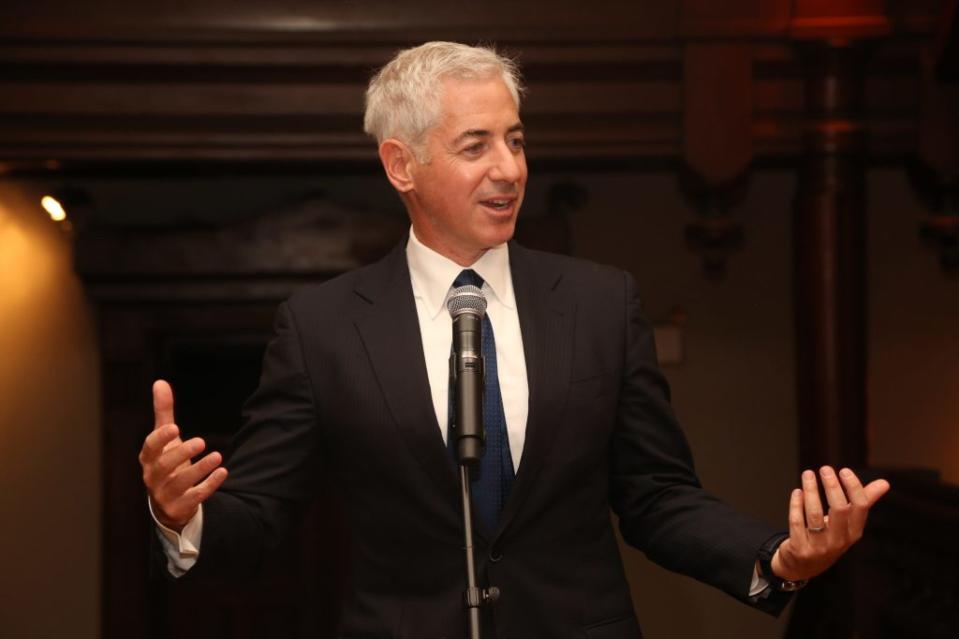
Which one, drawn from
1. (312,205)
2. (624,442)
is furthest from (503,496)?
(312,205)

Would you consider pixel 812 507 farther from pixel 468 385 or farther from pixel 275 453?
pixel 275 453

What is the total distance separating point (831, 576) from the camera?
450 cm

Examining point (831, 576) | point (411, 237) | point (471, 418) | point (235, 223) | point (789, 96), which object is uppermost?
point (789, 96)

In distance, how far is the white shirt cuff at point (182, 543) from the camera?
6.35 ft

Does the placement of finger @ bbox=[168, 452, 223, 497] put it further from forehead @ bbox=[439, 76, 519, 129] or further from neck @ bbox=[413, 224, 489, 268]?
forehead @ bbox=[439, 76, 519, 129]

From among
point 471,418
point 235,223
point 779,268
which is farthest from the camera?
point 779,268

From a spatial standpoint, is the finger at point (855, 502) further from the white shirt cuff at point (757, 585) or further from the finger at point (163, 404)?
the finger at point (163, 404)

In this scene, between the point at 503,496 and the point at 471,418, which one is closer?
the point at 471,418

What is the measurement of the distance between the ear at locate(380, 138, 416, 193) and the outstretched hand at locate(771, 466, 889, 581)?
2.95ft

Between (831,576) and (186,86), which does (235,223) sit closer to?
(186,86)

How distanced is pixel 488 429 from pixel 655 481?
31cm

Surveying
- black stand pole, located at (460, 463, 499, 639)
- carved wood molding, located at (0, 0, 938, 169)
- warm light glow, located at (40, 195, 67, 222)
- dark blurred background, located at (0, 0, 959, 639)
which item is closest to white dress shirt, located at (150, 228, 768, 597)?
black stand pole, located at (460, 463, 499, 639)

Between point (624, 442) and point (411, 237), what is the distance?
0.54 m

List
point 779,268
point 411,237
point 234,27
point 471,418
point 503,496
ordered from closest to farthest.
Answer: point 471,418 → point 503,496 → point 411,237 → point 234,27 → point 779,268
